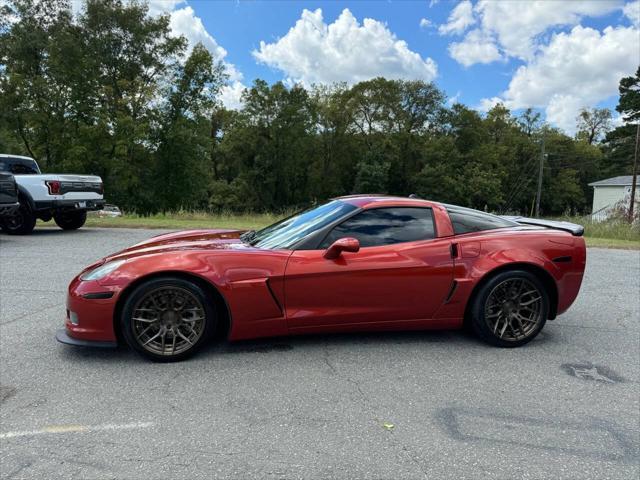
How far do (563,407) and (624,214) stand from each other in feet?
74.6

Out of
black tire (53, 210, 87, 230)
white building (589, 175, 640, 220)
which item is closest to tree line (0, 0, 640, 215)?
white building (589, 175, 640, 220)

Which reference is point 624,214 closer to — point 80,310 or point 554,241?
point 554,241

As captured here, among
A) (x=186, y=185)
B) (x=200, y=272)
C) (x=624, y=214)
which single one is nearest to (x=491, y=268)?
(x=200, y=272)

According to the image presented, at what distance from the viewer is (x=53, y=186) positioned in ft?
34.8

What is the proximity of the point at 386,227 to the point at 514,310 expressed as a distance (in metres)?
1.32

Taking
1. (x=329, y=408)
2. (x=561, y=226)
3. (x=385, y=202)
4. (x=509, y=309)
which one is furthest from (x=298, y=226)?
(x=561, y=226)

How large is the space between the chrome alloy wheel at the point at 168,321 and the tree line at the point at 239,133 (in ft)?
97.2

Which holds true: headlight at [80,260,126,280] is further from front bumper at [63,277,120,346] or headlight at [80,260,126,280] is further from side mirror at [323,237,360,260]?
side mirror at [323,237,360,260]

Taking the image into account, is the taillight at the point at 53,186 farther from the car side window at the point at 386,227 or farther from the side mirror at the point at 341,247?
the side mirror at the point at 341,247

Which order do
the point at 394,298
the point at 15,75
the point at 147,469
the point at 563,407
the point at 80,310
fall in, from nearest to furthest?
the point at 147,469
the point at 563,407
the point at 80,310
the point at 394,298
the point at 15,75

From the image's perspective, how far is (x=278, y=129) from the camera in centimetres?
5284

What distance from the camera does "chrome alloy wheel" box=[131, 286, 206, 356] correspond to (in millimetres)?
3393

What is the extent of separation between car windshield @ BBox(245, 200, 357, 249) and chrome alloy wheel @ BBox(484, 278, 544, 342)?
1440mm

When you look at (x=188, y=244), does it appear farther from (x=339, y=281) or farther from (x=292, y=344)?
(x=339, y=281)
